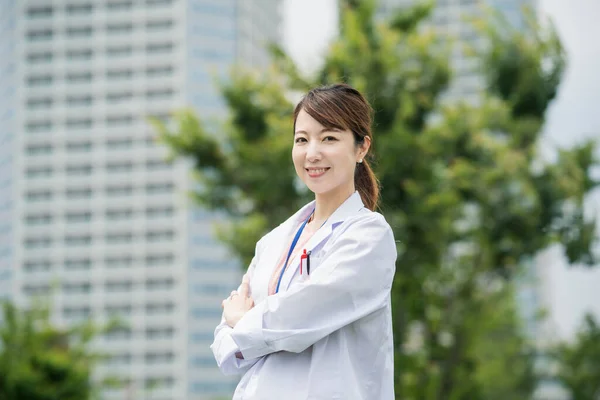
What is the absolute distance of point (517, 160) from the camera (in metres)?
10.3

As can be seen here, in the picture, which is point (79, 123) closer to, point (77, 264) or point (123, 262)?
point (77, 264)

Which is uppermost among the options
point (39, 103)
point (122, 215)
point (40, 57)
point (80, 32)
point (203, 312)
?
point (80, 32)

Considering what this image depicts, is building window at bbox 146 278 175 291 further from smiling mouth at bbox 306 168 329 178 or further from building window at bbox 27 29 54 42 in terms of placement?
smiling mouth at bbox 306 168 329 178

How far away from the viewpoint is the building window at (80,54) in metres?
71.2

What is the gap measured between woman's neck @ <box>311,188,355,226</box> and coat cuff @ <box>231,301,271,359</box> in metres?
0.36

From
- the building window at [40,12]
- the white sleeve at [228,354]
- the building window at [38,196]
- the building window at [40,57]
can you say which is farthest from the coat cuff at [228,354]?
the building window at [40,12]

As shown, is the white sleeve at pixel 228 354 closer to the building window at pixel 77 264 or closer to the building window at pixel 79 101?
the building window at pixel 77 264

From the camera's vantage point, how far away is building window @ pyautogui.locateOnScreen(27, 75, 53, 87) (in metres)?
→ 70.5

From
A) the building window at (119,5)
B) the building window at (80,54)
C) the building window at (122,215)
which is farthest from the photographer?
the building window at (80,54)

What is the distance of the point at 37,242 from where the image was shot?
2682 inches

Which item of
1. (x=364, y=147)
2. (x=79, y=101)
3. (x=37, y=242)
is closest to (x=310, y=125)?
(x=364, y=147)

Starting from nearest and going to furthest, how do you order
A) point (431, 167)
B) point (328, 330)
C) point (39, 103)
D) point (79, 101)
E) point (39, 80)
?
point (328, 330)
point (431, 167)
point (39, 103)
point (79, 101)
point (39, 80)

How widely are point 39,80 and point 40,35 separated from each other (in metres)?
4.41

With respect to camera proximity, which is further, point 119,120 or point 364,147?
point 119,120
